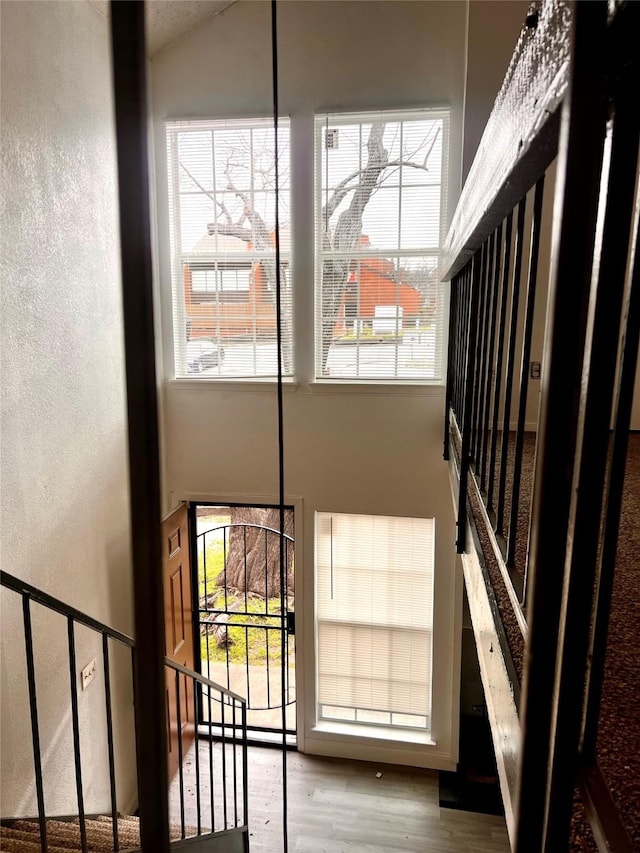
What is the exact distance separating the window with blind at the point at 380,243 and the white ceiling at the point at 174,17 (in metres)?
1.04

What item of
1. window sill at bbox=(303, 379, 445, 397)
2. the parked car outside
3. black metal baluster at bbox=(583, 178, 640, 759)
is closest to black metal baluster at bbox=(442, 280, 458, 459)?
window sill at bbox=(303, 379, 445, 397)

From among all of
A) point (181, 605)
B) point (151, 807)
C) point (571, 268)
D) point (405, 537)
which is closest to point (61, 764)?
point (181, 605)

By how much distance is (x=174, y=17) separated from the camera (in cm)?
383

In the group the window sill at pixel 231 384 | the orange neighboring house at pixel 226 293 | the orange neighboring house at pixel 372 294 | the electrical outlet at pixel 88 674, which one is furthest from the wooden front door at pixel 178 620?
the orange neighboring house at pixel 372 294

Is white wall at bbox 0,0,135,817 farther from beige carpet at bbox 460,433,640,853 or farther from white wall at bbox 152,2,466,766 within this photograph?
beige carpet at bbox 460,433,640,853

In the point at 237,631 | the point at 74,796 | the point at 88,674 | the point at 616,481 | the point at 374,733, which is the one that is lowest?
the point at 374,733

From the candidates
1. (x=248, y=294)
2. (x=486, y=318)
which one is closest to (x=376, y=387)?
(x=248, y=294)

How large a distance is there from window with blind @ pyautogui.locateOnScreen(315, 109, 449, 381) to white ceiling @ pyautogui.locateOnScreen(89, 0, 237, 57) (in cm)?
104

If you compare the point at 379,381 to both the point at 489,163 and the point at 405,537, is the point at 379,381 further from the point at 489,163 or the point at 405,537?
the point at 489,163

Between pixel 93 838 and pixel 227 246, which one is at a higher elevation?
pixel 227 246

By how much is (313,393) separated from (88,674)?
7.73 ft

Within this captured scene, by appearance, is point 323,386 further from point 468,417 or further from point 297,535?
point 468,417

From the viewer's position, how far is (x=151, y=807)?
38 centimetres

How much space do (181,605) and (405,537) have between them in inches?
72.2
